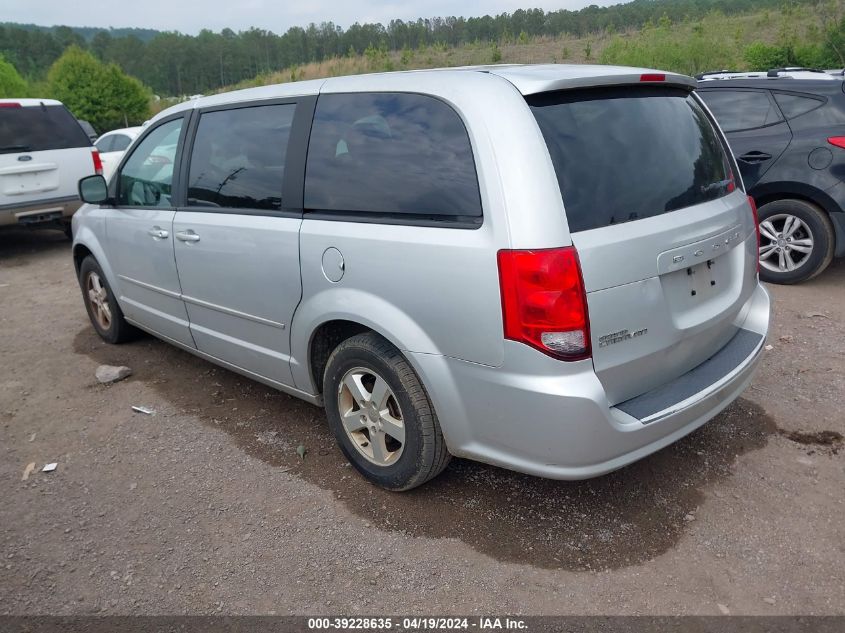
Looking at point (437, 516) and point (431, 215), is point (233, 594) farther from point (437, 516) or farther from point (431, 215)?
point (431, 215)

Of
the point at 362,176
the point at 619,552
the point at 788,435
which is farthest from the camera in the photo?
the point at 788,435

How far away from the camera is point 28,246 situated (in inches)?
372

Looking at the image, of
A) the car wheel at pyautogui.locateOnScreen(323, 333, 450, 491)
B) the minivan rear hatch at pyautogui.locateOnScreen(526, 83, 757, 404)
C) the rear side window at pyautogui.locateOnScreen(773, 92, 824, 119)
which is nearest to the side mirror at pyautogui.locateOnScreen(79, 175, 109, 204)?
the car wheel at pyautogui.locateOnScreen(323, 333, 450, 491)

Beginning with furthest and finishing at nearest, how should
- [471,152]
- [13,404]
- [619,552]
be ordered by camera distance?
[13,404] < [619,552] < [471,152]

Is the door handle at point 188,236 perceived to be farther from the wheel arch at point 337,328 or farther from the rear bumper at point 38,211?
the rear bumper at point 38,211

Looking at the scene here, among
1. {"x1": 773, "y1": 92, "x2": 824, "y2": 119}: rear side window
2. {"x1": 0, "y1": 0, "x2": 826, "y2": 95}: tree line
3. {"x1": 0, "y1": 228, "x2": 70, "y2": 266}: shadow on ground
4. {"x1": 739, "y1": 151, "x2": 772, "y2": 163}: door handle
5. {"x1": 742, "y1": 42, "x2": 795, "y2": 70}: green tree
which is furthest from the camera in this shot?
{"x1": 0, "y1": 0, "x2": 826, "y2": 95}: tree line

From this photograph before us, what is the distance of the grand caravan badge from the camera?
2361 millimetres

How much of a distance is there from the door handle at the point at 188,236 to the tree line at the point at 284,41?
1496 inches

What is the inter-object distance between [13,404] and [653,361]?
396cm

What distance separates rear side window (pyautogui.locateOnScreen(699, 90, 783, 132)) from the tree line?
33194 mm

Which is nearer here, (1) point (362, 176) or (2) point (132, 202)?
(1) point (362, 176)

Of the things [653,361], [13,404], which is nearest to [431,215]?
[653,361]

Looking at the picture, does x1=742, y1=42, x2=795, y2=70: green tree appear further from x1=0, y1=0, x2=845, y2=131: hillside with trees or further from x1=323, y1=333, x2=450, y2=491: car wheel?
x1=323, y1=333, x2=450, y2=491: car wheel

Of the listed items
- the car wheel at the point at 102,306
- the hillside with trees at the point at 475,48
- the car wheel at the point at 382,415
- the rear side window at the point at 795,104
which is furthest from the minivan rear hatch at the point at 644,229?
the hillside with trees at the point at 475,48
